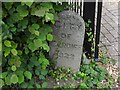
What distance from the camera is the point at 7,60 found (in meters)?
3.23

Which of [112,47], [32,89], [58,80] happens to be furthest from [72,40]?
[112,47]

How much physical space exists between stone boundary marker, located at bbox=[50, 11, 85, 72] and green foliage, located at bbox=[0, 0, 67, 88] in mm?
157

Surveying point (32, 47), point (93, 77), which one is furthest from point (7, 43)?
point (93, 77)

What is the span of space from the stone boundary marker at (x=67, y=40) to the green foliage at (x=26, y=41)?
157mm

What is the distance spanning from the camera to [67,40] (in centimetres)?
361

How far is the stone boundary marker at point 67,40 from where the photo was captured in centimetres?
356

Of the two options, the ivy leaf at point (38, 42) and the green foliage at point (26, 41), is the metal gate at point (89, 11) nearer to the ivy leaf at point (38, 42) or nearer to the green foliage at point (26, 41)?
the green foliage at point (26, 41)

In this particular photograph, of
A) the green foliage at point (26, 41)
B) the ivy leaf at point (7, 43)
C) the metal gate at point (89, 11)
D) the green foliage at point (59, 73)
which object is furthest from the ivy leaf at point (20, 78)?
the metal gate at point (89, 11)

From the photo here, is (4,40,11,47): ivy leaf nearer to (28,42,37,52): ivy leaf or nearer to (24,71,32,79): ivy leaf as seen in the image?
(28,42,37,52): ivy leaf

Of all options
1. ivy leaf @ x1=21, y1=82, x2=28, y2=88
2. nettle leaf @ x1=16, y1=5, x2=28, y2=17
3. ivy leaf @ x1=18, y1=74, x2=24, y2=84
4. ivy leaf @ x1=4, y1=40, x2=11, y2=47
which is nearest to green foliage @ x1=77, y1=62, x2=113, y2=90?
ivy leaf @ x1=21, y1=82, x2=28, y2=88

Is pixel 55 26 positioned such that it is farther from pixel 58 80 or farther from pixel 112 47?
pixel 112 47

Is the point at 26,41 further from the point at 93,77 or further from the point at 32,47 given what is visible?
the point at 93,77

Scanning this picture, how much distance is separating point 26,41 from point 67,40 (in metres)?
0.59

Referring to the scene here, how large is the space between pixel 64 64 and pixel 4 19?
99cm
